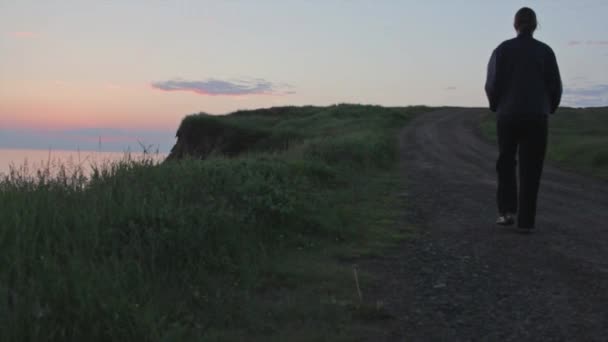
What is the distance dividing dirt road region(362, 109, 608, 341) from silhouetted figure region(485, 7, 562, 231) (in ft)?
2.28

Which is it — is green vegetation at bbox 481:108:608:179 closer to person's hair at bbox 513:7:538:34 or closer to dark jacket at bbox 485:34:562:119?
dark jacket at bbox 485:34:562:119

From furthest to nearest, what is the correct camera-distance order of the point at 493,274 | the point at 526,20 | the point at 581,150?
the point at 581,150, the point at 526,20, the point at 493,274

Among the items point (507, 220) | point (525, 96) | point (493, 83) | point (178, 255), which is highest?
point (493, 83)

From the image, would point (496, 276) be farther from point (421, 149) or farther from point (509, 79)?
point (421, 149)

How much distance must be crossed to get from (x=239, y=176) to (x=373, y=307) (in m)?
3.95

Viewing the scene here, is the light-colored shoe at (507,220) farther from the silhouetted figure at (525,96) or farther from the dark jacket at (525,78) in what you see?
the dark jacket at (525,78)

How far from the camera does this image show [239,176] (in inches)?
308

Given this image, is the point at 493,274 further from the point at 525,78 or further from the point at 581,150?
the point at 581,150

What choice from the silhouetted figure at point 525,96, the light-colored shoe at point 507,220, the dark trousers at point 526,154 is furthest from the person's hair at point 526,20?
the light-colored shoe at point 507,220

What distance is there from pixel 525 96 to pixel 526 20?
2.95 feet

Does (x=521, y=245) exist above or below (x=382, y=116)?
below

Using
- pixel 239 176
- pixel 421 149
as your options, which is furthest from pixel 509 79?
pixel 421 149

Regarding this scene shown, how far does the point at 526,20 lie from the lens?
6.96 metres

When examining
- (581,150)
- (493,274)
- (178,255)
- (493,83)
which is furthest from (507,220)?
(581,150)
